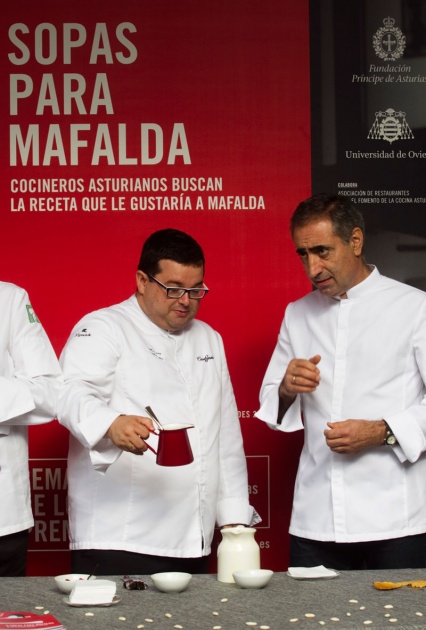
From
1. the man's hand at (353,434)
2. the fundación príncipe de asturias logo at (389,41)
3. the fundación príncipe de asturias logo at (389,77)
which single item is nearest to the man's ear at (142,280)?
the man's hand at (353,434)

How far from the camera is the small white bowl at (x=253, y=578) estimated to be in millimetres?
2172

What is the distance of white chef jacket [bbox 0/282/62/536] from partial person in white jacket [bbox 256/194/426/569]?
27.6 inches

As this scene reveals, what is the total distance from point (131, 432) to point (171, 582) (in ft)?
1.72

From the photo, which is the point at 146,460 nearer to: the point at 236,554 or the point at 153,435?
the point at 153,435

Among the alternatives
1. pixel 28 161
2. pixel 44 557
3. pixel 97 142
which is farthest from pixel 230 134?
pixel 44 557

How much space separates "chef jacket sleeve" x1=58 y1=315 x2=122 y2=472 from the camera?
2.66 meters

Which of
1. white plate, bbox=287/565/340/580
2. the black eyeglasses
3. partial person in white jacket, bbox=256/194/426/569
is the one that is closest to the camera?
white plate, bbox=287/565/340/580

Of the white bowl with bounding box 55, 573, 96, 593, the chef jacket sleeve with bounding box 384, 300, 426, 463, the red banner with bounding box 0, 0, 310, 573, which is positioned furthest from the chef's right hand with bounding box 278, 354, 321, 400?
the red banner with bounding box 0, 0, 310, 573

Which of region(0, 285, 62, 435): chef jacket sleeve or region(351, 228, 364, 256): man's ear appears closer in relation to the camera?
region(0, 285, 62, 435): chef jacket sleeve

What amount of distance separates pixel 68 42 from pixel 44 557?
6.79 ft

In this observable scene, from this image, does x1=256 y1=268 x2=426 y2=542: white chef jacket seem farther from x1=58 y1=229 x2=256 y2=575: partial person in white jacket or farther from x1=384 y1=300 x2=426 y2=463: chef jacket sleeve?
x1=58 y1=229 x2=256 y2=575: partial person in white jacket

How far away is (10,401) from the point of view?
278 centimetres

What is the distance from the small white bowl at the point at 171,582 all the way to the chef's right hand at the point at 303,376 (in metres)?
0.79

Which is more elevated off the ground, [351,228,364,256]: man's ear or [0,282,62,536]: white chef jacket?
[351,228,364,256]: man's ear
